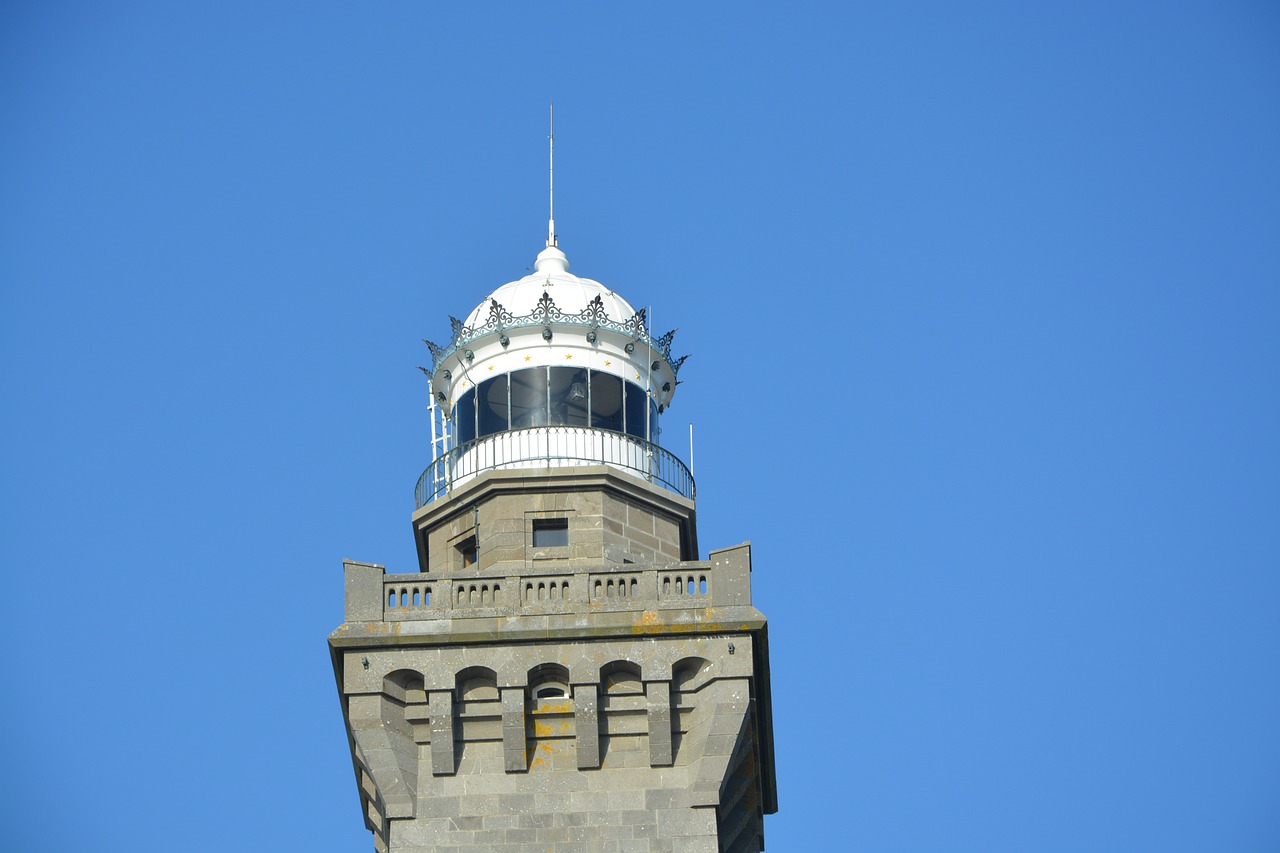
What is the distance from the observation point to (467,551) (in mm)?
62750

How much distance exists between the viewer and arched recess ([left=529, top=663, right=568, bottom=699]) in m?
59.2

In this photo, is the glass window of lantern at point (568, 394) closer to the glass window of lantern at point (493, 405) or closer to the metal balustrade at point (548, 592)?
the glass window of lantern at point (493, 405)

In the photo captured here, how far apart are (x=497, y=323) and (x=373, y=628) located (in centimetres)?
771

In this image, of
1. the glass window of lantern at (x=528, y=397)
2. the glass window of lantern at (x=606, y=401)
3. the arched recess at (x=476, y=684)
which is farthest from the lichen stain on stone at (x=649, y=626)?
the glass window of lantern at (x=528, y=397)

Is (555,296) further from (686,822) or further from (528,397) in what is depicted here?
(686,822)

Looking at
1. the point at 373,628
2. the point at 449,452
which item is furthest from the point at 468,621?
the point at 449,452

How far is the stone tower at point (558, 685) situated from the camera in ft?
191

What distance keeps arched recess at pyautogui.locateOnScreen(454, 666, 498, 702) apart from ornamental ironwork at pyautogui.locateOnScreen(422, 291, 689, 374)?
797 cm

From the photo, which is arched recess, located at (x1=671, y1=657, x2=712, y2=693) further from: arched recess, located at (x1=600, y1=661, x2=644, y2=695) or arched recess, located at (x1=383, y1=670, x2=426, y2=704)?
arched recess, located at (x1=383, y1=670, x2=426, y2=704)

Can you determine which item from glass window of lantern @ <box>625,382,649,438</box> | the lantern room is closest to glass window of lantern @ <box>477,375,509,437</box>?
the lantern room

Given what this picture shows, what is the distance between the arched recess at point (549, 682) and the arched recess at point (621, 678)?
0.68 metres

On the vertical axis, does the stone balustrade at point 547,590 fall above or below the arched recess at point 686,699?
above

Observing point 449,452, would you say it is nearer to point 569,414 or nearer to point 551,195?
point 569,414

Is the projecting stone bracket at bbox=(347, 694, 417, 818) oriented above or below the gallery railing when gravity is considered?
below
